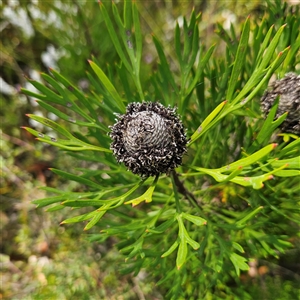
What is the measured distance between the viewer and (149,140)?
65 centimetres

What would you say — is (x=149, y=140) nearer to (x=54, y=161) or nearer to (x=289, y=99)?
(x=289, y=99)

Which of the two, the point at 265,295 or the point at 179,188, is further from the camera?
the point at 265,295

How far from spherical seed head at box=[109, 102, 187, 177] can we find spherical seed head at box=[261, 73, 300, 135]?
0.23 metres

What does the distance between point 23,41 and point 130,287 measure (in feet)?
5.19

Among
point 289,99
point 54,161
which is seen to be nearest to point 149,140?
point 289,99

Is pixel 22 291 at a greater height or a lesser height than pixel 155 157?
lesser

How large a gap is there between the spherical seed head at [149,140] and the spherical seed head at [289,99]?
0.23m

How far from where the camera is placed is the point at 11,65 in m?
2.11

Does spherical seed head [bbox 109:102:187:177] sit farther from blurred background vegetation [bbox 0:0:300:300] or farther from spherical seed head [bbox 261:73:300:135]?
blurred background vegetation [bbox 0:0:300:300]

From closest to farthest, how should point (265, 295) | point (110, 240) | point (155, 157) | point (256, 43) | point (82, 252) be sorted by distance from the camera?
point (155, 157), point (256, 43), point (265, 295), point (82, 252), point (110, 240)

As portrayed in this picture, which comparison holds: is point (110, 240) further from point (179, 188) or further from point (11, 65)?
point (11, 65)

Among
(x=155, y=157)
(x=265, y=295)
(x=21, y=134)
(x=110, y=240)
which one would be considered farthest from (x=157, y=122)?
(x=21, y=134)

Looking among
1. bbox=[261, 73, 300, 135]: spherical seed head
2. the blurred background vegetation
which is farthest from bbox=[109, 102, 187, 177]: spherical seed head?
the blurred background vegetation

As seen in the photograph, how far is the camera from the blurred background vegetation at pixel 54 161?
5.08ft
